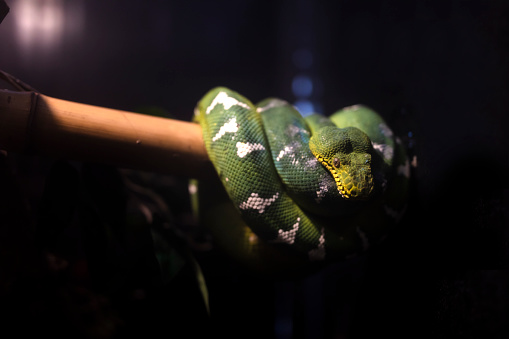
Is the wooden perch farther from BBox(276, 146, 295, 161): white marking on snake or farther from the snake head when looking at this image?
the snake head

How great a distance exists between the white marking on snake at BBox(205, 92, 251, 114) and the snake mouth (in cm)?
66

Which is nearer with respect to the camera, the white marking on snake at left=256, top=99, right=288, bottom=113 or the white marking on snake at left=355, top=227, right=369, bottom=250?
the white marking on snake at left=355, top=227, right=369, bottom=250

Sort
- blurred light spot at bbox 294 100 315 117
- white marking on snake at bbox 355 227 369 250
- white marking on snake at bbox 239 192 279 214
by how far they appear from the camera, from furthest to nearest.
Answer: blurred light spot at bbox 294 100 315 117 < white marking on snake at bbox 355 227 369 250 < white marking on snake at bbox 239 192 279 214

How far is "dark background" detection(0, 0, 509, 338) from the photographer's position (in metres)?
1.37

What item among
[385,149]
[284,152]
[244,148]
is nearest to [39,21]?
[244,148]

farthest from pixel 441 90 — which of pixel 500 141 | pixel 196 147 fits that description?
pixel 196 147

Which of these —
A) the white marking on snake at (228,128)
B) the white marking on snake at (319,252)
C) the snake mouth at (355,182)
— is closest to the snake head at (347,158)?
the snake mouth at (355,182)

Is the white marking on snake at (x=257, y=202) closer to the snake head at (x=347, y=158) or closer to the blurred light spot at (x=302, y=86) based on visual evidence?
the snake head at (x=347, y=158)

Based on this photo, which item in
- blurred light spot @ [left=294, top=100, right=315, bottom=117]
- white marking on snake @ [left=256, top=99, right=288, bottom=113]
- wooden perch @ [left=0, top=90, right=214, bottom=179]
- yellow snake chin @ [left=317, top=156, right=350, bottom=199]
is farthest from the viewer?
blurred light spot @ [left=294, top=100, right=315, bottom=117]

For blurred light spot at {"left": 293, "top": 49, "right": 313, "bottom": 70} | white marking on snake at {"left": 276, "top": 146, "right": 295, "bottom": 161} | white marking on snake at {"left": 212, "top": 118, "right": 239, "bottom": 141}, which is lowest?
white marking on snake at {"left": 276, "top": 146, "right": 295, "bottom": 161}

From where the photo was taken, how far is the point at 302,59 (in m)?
2.72

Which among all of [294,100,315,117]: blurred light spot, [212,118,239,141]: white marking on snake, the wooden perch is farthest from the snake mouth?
[294,100,315,117]: blurred light spot

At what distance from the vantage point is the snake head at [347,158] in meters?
1.46

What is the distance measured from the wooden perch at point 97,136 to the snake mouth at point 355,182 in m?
0.74
